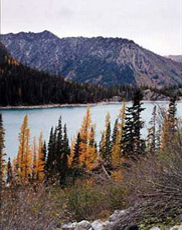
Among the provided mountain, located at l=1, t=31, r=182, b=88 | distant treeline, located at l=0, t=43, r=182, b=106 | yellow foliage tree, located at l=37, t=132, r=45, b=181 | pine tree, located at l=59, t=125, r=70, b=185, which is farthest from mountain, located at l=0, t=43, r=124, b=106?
mountain, located at l=1, t=31, r=182, b=88

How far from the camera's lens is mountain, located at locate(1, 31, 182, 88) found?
10306 cm

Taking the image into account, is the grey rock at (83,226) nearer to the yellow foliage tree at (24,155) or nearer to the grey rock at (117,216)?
the grey rock at (117,216)

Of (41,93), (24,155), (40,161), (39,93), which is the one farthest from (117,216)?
(39,93)

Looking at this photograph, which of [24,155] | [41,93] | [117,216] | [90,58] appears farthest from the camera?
[90,58]

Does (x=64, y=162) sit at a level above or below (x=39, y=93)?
below

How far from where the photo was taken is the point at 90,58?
127000 mm

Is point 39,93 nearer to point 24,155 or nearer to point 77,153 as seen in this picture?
point 77,153

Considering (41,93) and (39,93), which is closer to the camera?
(41,93)

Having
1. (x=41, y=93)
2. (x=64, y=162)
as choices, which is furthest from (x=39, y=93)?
(x=64, y=162)

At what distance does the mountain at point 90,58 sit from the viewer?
103062 mm

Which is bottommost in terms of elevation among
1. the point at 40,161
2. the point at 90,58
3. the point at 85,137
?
the point at 40,161

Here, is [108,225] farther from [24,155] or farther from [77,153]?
[77,153]

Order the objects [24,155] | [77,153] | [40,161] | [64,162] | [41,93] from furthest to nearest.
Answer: [41,93] → [77,153] → [40,161] → [64,162] → [24,155]

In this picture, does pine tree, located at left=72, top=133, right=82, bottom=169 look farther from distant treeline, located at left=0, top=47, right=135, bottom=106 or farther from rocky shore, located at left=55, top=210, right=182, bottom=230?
distant treeline, located at left=0, top=47, right=135, bottom=106
